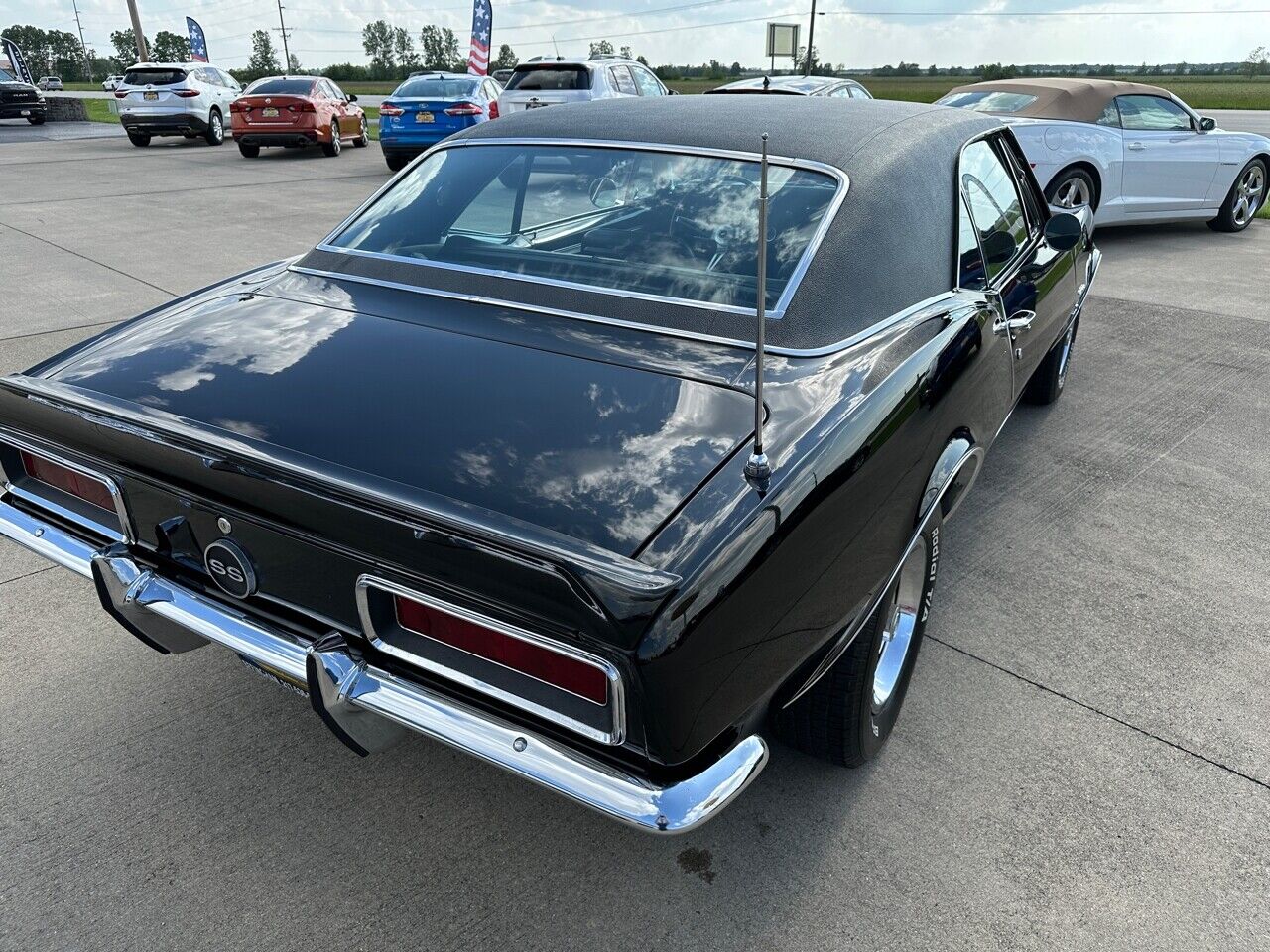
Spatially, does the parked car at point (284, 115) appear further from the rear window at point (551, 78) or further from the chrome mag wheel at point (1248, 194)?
the chrome mag wheel at point (1248, 194)

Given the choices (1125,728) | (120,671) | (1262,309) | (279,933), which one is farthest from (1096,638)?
(1262,309)

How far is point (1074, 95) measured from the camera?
859cm

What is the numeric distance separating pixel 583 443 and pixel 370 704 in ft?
2.17

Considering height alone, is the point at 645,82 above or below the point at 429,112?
above

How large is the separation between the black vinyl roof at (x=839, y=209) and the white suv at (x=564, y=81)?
934 centimetres

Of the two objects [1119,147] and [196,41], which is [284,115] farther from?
[196,41]

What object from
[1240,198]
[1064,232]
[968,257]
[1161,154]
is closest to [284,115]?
[1161,154]

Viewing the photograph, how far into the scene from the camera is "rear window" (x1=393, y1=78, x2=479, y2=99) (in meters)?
13.4

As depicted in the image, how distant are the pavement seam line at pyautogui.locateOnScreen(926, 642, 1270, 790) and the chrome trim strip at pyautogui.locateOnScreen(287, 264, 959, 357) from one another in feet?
3.56

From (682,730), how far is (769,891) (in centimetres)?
74

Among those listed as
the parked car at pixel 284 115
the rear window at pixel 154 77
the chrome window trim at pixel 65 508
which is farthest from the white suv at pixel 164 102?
the chrome window trim at pixel 65 508

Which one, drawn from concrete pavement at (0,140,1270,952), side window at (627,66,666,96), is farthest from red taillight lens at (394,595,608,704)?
side window at (627,66,666,96)

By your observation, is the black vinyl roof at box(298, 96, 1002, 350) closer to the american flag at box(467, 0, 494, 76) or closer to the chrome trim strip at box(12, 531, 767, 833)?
the chrome trim strip at box(12, 531, 767, 833)

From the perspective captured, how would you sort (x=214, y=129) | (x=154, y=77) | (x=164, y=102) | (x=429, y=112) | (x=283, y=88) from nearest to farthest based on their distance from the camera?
(x=429, y=112) < (x=283, y=88) < (x=164, y=102) < (x=154, y=77) < (x=214, y=129)
